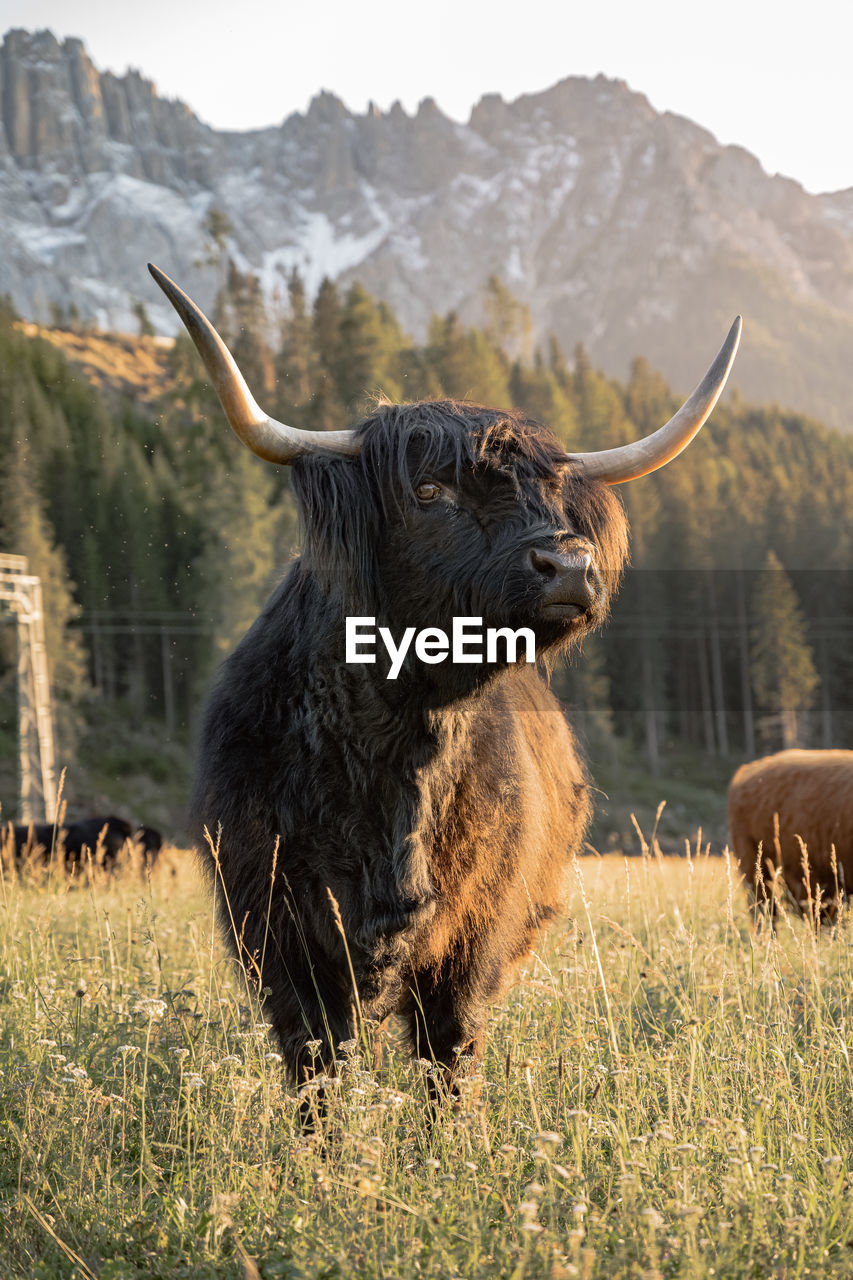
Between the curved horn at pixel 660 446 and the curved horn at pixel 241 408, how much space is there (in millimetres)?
902

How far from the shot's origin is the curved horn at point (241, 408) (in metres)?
3.30

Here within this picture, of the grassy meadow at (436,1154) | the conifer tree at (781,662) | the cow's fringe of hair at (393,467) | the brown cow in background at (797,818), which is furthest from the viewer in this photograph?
the conifer tree at (781,662)

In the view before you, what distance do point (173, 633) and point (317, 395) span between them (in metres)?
14.4

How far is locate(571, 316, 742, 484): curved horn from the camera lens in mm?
3951

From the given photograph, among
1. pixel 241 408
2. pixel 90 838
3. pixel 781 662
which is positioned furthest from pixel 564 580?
pixel 781 662

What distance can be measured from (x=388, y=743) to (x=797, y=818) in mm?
4744

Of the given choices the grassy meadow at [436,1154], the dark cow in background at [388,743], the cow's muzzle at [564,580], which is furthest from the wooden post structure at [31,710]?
the cow's muzzle at [564,580]

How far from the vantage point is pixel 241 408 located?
344 centimetres

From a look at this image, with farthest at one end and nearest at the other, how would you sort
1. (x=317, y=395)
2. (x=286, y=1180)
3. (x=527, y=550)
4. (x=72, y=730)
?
1. (x=317, y=395)
2. (x=72, y=730)
3. (x=527, y=550)
4. (x=286, y=1180)

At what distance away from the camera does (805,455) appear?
83.1 m

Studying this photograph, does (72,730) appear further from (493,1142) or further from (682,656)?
(493,1142)

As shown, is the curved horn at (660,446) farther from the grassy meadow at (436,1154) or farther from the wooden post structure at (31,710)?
the wooden post structure at (31,710)

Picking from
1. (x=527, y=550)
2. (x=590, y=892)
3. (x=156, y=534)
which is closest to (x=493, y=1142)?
(x=527, y=550)

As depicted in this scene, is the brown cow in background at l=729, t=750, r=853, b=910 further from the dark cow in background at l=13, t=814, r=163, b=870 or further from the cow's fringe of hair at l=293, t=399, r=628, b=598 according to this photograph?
the dark cow in background at l=13, t=814, r=163, b=870
